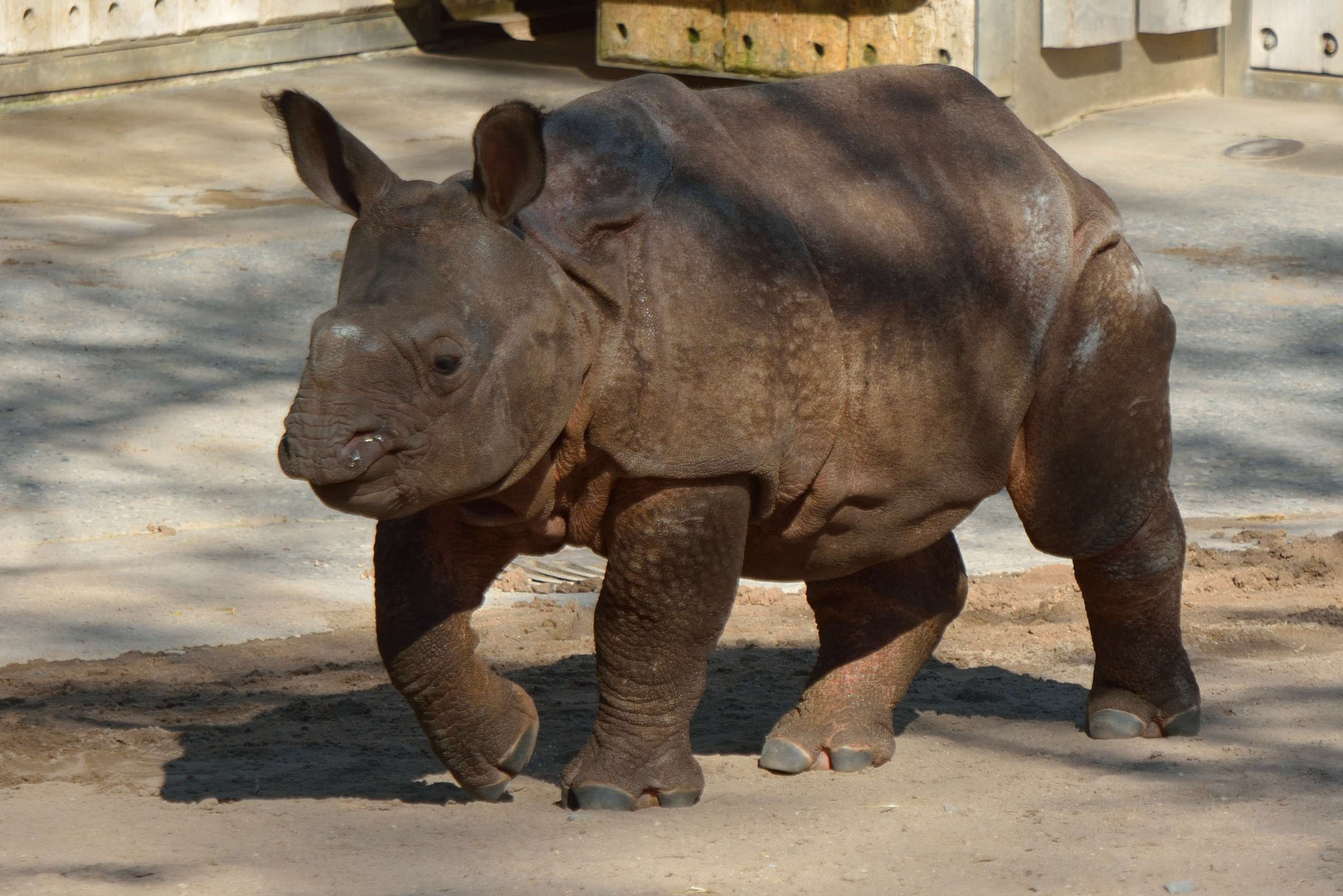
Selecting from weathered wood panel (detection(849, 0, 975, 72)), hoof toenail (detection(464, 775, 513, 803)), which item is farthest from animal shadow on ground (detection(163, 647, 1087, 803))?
weathered wood panel (detection(849, 0, 975, 72))

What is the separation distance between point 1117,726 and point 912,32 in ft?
27.1

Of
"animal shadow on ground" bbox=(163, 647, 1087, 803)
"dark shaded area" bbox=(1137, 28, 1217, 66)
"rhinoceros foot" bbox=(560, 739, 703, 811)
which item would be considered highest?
"dark shaded area" bbox=(1137, 28, 1217, 66)

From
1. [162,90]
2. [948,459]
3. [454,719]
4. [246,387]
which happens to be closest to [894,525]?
[948,459]

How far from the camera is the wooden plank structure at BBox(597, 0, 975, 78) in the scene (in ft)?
41.4

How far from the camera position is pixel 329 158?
4027 mm

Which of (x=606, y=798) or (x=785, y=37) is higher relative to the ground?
(x=785, y=37)

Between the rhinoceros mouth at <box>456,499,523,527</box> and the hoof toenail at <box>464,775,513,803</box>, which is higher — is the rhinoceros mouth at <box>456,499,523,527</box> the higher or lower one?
the higher one

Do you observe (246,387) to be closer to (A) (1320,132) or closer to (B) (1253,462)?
(B) (1253,462)

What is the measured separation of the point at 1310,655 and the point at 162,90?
36.5ft

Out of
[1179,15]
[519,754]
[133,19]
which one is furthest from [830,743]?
[133,19]

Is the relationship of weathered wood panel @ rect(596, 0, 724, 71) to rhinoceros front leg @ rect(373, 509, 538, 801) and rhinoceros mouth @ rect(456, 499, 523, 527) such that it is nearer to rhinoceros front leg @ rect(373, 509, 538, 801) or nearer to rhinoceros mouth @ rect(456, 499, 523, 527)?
rhinoceros front leg @ rect(373, 509, 538, 801)

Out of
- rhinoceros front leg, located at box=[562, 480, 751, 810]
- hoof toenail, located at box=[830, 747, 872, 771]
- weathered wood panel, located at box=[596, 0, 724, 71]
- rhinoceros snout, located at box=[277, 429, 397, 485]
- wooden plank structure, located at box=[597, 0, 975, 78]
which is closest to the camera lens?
rhinoceros snout, located at box=[277, 429, 397, 485]

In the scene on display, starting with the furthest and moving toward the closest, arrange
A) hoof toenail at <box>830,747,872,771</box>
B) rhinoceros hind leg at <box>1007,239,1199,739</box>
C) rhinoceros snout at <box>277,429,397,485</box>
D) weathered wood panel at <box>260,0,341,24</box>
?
1. weathered wood panel at <box>260,0,341,24</box>
2. hoof toenail at <box>830,747,872,771</box>
3. rhinoceros hind leg at <box>1007,239,1199,739</box>
4. rhinoceros snout at <box>277,429,397,485</box>

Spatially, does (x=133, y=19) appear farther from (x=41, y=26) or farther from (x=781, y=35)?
(x=781, y=35)
